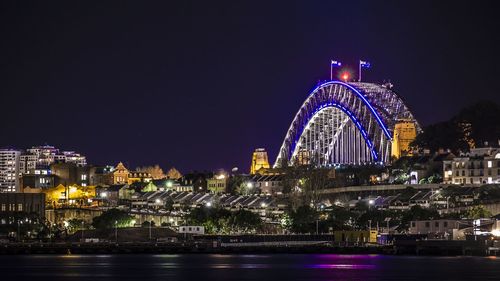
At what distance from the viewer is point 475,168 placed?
172 metres

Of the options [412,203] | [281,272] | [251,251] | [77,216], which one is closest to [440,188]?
[412,203]

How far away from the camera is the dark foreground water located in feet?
326

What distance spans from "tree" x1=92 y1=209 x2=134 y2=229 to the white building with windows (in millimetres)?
43613

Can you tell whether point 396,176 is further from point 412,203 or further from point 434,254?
point 434,254

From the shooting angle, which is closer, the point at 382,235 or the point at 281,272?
the point at 281,272

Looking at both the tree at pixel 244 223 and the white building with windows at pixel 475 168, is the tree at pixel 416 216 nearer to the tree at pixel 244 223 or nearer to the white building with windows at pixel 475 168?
A: the tree at pixel 244 223

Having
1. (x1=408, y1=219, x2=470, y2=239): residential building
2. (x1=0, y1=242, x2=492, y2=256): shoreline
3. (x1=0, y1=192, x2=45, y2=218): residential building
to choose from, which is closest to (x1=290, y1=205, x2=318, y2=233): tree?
(x1=0, y1=242, x2=492, y2=256): shoreline

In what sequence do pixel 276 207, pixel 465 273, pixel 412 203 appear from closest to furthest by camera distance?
pixel 465 273 < pixel 412 203 < pixel 276 207

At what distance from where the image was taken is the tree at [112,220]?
529 feet

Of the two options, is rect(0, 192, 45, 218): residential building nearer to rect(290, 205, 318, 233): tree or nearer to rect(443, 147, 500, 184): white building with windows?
rect(290, 205, 318, 233): tree

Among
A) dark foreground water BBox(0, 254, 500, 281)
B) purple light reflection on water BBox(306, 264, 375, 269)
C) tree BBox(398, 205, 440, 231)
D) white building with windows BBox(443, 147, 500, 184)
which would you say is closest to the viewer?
dark foreground water BBox(0, 254, 500, 281)

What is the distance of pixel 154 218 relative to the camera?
176 metres

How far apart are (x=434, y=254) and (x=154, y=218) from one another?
6056 centimetres

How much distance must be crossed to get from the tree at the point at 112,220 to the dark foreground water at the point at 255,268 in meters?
28.7
